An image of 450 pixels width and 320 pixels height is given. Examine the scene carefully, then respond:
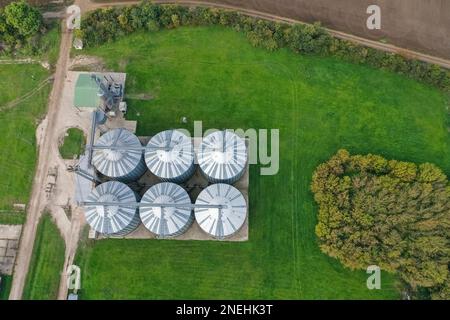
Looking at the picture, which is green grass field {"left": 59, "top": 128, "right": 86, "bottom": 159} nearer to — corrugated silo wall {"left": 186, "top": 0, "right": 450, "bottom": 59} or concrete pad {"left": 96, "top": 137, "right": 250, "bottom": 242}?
concrete pad {"left": 96, "top": 137, "right": 250, "bottom": 242}

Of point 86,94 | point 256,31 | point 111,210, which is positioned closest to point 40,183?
point 86,94

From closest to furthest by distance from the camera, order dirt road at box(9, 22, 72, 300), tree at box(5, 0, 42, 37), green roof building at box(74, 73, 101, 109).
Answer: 1. dirt road at box(9, 22, 72, 300)
2. green roof building at box(74, 73, 101, 109)
3. tree at box(5, 0, 42, 37)

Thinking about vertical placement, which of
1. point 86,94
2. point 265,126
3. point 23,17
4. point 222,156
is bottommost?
point 222,156

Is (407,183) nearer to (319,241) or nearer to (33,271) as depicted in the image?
(319,241)

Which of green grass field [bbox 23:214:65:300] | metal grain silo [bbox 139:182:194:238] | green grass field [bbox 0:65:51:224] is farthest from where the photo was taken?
green grass field [bbox 0:65:51:224]

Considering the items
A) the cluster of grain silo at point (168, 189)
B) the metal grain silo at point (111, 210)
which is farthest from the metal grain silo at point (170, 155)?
the metal grain silo at point (111, 210)

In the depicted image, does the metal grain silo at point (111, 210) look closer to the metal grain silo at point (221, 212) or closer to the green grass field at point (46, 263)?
the green grass field at point (46, 263)

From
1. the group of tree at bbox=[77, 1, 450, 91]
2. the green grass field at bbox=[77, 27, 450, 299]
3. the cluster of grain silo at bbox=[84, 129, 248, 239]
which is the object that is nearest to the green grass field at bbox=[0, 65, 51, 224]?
the green grass field at bbox=[77, 27, 450, 299]

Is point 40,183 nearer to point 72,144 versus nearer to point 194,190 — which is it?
point 72,144
